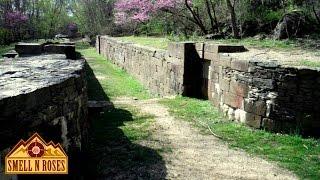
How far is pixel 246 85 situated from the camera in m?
7.75

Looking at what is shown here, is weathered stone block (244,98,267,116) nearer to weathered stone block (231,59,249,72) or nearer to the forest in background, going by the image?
weathered stone block (231,59,249,72)

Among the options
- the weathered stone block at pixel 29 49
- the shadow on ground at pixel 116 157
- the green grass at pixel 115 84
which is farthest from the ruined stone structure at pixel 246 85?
the weathered stone block at pixel 29 49

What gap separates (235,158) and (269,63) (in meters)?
2.08

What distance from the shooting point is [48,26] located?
128 feet

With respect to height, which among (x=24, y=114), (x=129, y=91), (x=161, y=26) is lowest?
(x=129, y=91)

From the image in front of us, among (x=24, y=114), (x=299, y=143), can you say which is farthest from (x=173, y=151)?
(x=24, y=114)

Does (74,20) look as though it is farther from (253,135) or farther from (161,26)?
(253,135)

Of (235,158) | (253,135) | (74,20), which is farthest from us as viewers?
(74,20)

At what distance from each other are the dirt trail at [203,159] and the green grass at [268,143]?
0.73 feet

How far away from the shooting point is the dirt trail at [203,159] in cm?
546

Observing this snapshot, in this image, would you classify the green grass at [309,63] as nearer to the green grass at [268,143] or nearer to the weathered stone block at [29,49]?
the green grass at [268,143]

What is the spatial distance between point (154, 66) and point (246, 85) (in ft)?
20.0

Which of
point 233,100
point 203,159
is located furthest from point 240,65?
point 203,159

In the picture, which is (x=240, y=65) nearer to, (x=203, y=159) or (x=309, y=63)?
(x=309, y=63)
